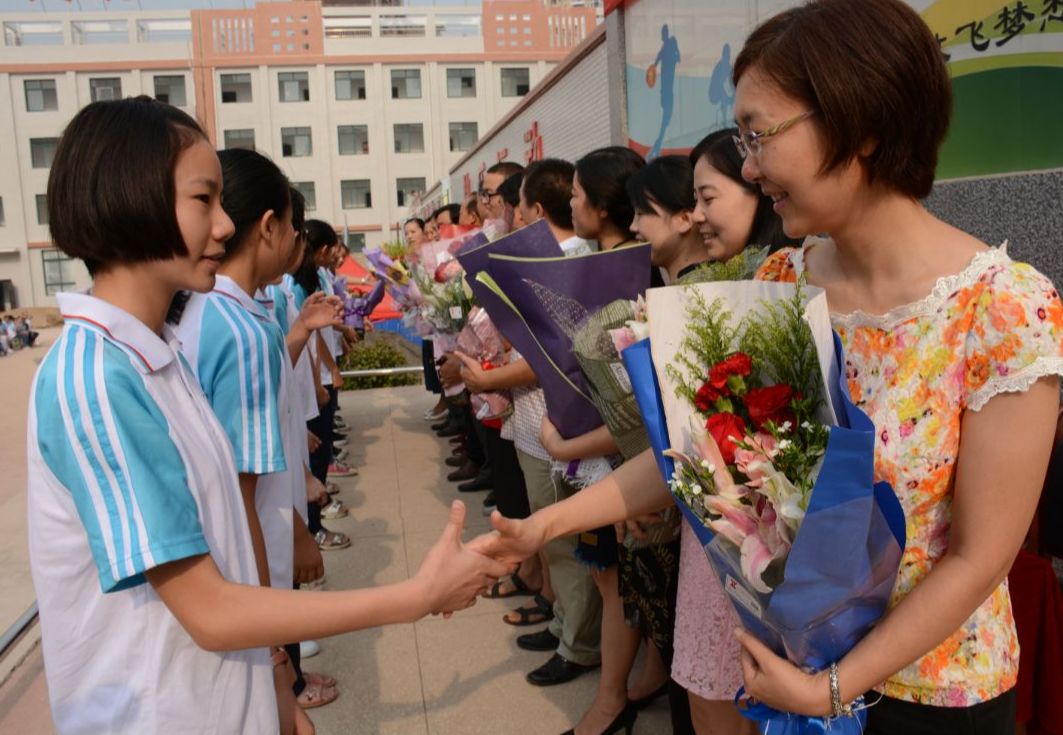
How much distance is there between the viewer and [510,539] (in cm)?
191

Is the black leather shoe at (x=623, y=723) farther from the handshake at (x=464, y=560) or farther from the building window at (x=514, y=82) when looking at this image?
the building window at (x=514, y=82)

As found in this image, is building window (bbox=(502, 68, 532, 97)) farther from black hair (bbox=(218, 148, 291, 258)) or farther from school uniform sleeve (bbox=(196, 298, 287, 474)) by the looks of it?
school uniform sleeve (bbox=(196, 298, 287, 474))

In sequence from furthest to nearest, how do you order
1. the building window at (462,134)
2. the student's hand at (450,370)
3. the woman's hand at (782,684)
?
the building window at (462,134), the student's hand at (450,370), the woman's hand at (782,684)

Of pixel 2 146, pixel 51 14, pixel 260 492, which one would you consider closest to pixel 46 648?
pixel 260 492

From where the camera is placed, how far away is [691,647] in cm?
209

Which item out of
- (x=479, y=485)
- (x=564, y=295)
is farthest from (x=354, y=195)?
(x=564, y=295)

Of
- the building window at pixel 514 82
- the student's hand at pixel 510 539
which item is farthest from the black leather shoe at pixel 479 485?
the building window at pixel 514 82

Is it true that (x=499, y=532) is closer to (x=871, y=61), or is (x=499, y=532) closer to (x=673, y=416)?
(x=673, y=416)

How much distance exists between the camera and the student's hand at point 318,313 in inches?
135

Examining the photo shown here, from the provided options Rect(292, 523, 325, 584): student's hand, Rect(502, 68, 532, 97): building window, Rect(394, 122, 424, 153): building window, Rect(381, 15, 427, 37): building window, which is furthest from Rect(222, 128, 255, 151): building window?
Rect(292, 523, 325, 584): student's hand

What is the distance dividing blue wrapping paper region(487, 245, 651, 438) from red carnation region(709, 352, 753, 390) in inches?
34.1

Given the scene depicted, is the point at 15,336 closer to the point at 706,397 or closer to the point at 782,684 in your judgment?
the point at 706,397

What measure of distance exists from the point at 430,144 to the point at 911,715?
41.1 m

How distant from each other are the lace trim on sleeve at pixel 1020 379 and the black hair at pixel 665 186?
167 centimetres
